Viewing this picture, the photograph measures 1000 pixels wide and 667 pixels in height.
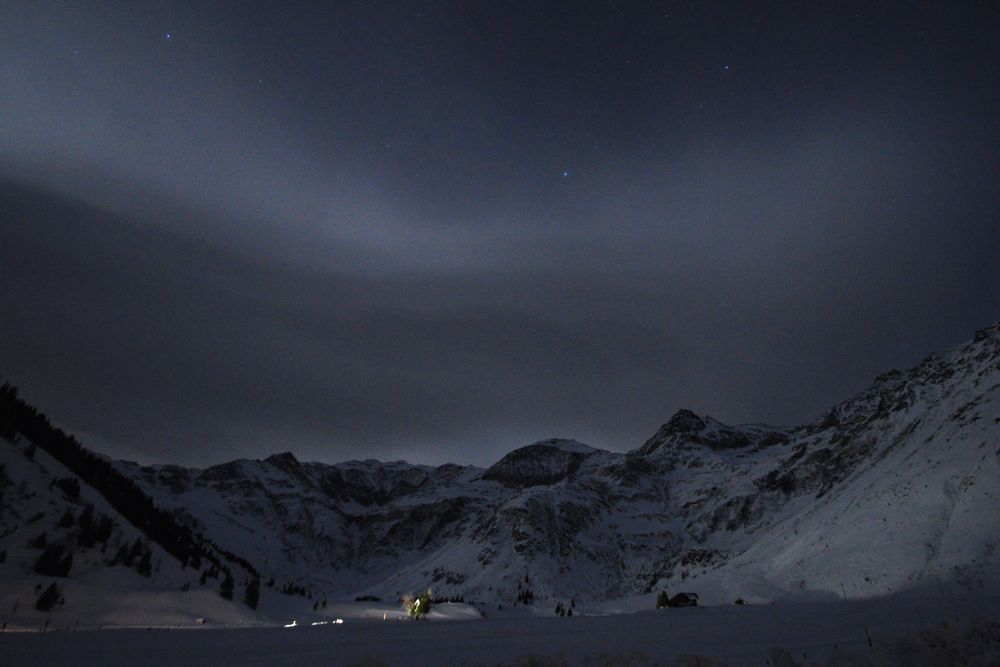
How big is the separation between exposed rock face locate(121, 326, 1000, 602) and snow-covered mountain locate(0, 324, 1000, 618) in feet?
1.04

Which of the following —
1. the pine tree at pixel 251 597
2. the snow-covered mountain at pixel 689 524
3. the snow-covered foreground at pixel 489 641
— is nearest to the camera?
the snow-covered foreground at pixel 489 641

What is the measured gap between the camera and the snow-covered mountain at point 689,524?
1415 inches

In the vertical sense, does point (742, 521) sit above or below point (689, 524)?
above

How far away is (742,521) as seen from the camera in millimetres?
103625

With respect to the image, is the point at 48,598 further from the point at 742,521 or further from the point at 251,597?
the point at 742,521

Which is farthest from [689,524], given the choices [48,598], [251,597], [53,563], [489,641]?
[48,598]

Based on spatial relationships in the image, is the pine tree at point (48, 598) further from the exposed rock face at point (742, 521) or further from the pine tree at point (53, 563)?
the exposed rock face at point (742, 521)

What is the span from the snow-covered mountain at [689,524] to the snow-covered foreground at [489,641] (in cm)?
1539

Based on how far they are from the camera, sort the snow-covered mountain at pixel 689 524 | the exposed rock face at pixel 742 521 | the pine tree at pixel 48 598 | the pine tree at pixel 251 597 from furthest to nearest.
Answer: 1. the exposed rock face at pixel 742 521
2. the pine tree at pixel 251 597
3. the snow-covered mountain at pixel 689 524
4. the pine tree at pixel 48 598

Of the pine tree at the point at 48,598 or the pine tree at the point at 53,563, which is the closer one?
the pine tree at the point at 48,598

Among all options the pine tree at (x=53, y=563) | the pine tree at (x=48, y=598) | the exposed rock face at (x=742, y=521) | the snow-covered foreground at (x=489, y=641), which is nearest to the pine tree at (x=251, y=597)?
the pine tree at (x=53, y=563)

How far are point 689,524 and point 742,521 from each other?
2125 cm

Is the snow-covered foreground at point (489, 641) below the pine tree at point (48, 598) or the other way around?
the other way around

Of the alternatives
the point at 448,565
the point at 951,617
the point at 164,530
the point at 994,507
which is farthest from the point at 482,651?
the point at 448,565
